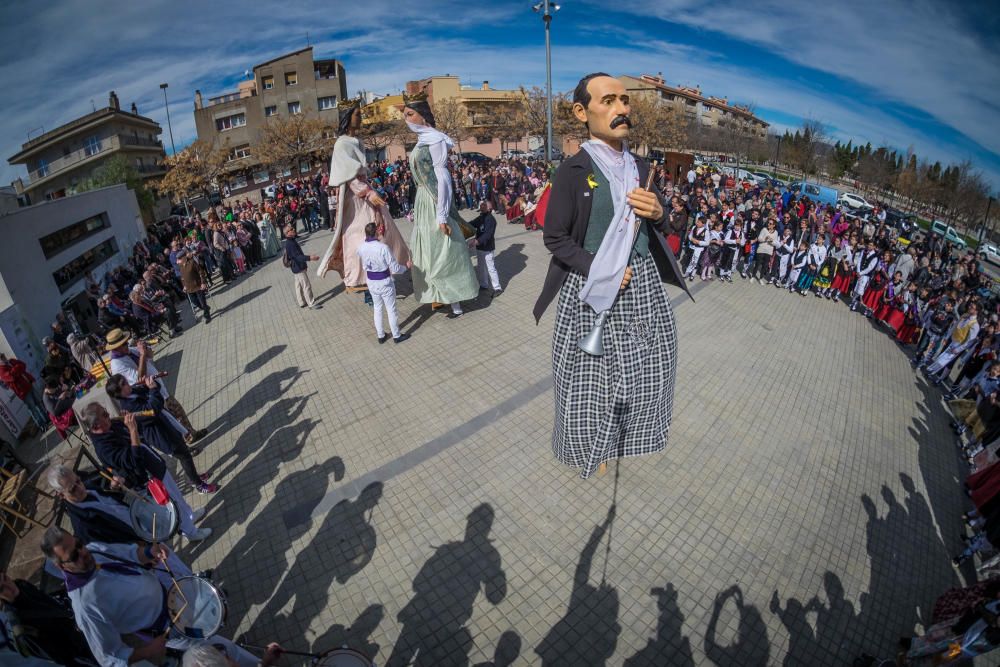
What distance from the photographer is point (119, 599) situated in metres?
2.65

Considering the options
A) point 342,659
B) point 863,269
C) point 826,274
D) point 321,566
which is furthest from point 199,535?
point 863,269

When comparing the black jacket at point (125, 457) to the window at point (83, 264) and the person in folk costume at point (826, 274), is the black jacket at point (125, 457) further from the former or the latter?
the person in folk costume at point (826, 274)

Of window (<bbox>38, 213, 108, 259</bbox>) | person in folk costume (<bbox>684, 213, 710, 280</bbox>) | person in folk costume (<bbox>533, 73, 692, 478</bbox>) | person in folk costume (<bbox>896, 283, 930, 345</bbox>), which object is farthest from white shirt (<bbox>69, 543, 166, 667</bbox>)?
window (<bbox>38, 213, 108, 259</bbox>)

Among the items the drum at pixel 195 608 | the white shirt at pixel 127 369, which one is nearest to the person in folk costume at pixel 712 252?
the white shirt at pixel 127 369

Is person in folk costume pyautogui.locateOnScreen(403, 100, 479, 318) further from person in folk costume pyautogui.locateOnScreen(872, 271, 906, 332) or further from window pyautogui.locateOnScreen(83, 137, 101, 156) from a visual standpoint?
window pyautogui.locateOnScreen(83, 137, 101, 156)

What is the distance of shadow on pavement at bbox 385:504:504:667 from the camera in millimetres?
3178

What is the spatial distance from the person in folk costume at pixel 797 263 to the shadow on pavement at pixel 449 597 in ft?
30.6

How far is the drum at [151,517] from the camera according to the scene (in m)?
3.43

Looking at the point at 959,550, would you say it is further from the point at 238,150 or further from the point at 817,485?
the point at 238,150

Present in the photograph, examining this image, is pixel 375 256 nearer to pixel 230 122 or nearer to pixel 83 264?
pixel 83 264

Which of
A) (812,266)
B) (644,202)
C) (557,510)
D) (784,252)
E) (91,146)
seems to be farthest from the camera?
(91,146)

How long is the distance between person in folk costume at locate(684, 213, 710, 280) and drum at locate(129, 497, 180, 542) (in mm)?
10288

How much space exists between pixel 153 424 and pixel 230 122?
57764 mm

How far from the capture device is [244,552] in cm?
407
